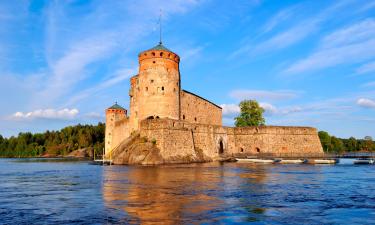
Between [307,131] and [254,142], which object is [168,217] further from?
[307,131]

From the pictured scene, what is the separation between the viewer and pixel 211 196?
1348 centimetres

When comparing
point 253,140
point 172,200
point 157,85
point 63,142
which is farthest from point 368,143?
point 172,200

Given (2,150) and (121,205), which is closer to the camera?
(121,205)

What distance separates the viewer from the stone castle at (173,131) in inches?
1358

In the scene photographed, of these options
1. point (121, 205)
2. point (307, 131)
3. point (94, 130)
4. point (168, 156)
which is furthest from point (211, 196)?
point (94, 130)

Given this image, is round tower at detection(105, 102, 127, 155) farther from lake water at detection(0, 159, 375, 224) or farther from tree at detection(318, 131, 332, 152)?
tree at detection(318, 131, 332, 152)

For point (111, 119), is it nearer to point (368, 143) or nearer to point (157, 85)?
point (157, 85)

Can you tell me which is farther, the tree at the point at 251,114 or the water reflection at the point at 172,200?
the tree at the point at 251,114

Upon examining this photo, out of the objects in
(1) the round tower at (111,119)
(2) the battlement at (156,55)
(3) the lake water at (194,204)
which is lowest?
(3) the lake water at (194,204)

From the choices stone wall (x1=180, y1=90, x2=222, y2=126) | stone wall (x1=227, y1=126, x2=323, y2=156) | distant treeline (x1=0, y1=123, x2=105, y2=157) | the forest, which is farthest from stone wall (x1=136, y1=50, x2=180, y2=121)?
distant treeline (x1=0, y1=123, x2=105, y2=157)

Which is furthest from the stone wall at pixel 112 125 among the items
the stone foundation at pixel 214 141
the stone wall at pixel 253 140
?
the stone foundation at pixel 214 141

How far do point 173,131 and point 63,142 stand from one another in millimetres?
80913

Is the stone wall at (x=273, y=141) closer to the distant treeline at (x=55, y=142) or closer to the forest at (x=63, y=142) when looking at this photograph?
the forest at (x=63, y=142)

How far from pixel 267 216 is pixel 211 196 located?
3794mm
